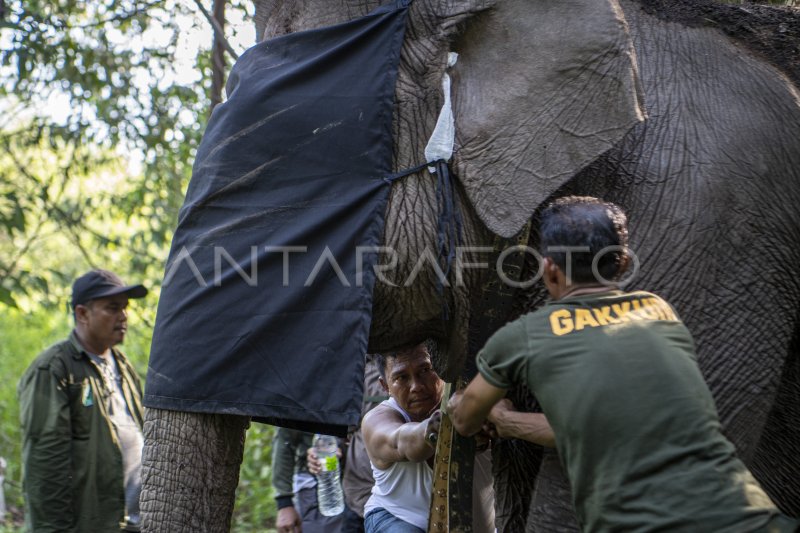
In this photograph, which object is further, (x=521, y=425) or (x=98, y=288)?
(x=98, y=288)

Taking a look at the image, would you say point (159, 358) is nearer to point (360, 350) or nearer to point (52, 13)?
point (360, 350)

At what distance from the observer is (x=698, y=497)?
2447 mm

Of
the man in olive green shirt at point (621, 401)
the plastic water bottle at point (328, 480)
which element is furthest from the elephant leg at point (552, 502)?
the plastic water bottle at point (328, 480)

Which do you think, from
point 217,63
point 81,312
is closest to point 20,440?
point 81,312

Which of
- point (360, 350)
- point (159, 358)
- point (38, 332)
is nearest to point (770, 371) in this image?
point (360, 350)

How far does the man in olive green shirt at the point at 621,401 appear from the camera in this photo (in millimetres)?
2457

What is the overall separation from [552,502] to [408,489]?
133 centimetres

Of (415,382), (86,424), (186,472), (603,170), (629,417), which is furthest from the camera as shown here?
(86,424)

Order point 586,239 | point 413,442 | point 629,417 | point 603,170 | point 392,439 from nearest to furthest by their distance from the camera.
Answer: point 629,417
point 586,239
point 603,170
point 413,442
point 392,439

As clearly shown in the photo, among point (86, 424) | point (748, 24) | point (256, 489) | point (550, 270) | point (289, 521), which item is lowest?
point (256, 489)

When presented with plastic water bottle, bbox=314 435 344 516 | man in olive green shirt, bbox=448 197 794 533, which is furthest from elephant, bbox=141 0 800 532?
plastic water bottle, bbox=314 435 344 516

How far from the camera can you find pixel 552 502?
3.09 meters

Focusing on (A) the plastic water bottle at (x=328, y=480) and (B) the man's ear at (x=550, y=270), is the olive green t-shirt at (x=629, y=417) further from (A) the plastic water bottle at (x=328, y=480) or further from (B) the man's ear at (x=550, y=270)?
(A) the plastic water bottle at (x=328, y=480)

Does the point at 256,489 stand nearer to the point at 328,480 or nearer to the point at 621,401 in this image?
the point at 328,480
